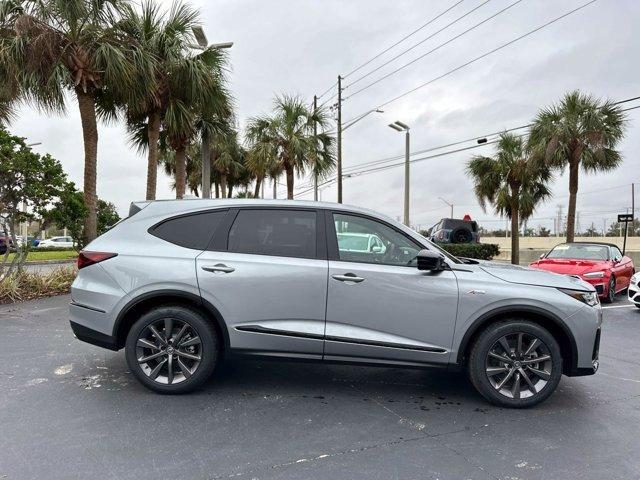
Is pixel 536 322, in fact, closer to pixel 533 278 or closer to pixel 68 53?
pixel 533 278

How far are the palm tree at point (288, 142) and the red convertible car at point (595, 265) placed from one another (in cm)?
1130

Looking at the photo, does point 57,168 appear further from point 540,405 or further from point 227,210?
point 540,405

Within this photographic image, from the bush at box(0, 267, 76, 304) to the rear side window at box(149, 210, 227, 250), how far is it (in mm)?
6262

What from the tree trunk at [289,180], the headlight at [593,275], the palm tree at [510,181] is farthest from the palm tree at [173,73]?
the palm tree at [510,181]

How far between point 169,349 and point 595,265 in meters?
9.44

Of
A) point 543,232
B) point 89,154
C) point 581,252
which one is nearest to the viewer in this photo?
point 581,252

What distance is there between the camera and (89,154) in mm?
11672

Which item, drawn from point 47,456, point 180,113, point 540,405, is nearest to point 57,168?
point 180,113

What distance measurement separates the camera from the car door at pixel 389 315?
3.88 meters

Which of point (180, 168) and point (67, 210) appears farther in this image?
point (180, 168)

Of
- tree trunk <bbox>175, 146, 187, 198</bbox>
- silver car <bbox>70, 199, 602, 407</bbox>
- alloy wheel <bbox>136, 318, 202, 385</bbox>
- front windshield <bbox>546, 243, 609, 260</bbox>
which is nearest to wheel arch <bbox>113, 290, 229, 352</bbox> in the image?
silver car <bbox>70, 199, 602, 407</bbox>

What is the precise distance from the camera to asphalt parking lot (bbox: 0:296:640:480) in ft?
9.60

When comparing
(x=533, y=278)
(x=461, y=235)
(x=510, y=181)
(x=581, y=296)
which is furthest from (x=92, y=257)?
(x=510, y=181)

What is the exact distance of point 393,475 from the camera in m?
2.85
